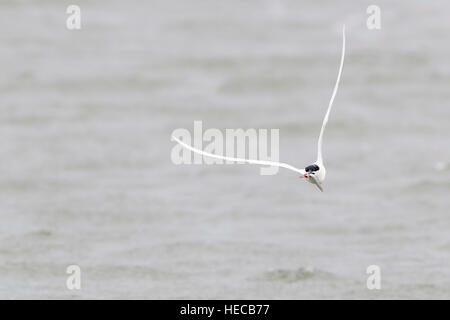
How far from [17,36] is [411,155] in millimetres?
11211

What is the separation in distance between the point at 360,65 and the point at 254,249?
10.5 meters

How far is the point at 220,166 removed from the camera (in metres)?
24.9

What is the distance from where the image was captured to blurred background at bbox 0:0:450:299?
63.6 ft

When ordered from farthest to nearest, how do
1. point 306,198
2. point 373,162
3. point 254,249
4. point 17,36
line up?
1. point 17,36
2. point 373,162
3. point 306,198
4. point 254,249

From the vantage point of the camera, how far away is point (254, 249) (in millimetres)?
20438

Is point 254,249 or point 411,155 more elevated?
point 411,155

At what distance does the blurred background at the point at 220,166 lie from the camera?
63.6 feet

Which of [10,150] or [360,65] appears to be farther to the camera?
[360,65]

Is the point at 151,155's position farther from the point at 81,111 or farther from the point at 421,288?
the point at 421,288

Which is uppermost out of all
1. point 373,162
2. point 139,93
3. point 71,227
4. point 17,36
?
point 17,36

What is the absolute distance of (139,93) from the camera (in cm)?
2909

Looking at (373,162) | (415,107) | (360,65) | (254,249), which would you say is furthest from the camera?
(360,65)

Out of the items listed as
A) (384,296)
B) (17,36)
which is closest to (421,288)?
(384,296)

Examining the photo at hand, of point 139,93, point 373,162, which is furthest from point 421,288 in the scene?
point 139,93
